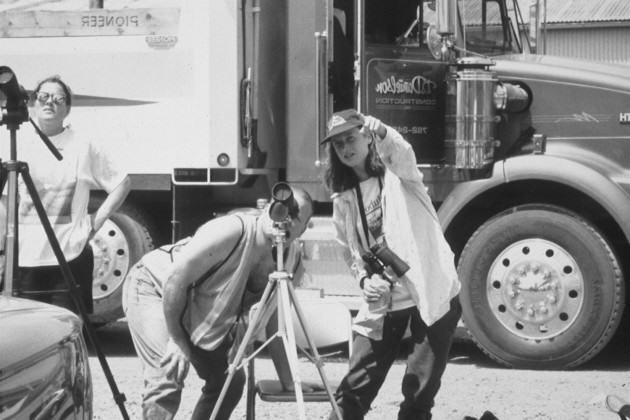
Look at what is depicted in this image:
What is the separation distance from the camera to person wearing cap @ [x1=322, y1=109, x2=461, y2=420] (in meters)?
5.44

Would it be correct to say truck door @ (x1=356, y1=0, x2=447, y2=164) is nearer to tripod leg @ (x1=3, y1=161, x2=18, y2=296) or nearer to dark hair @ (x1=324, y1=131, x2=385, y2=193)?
dark hair @ (x1=324, y1=131, x2=385, y2=193)

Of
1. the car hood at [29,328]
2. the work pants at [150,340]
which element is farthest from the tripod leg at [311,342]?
the car hood at [29,328]

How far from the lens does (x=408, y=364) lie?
18.0ft

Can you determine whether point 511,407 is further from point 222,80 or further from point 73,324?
point 73,324

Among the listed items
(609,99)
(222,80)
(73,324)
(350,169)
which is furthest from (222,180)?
(73,324)

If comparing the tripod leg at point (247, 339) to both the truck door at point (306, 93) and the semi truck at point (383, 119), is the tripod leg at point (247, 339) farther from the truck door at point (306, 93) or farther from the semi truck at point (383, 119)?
the truck door at point (306, 93)

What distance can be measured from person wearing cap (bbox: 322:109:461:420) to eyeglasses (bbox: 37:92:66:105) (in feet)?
6.32

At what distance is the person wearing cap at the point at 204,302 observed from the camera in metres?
5.16

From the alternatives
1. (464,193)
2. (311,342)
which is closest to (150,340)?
(311,342)

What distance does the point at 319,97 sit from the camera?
335 inches

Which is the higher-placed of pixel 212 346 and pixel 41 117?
pixel 41 117

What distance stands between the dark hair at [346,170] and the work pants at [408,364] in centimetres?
59

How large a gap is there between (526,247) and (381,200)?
2.87 meters

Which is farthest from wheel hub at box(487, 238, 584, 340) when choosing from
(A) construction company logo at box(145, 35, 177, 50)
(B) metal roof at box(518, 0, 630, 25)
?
(B) metal roof at box(518, 0, 630, 25)
